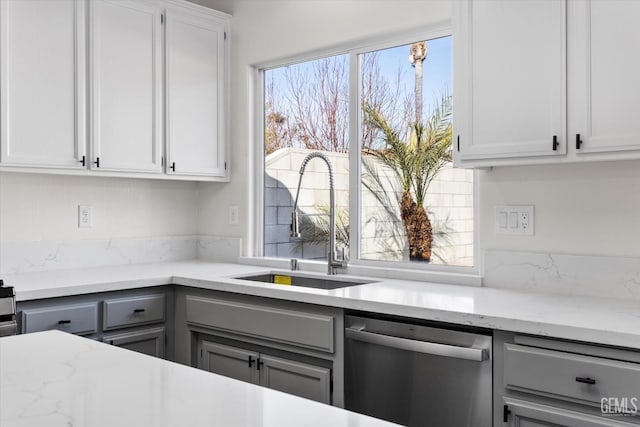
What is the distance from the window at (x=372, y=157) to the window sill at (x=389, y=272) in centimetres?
7

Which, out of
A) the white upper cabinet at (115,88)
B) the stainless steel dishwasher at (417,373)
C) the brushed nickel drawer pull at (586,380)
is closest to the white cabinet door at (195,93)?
the white upper cabinet at (115,88)

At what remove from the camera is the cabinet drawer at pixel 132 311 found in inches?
105

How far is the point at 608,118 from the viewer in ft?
6.45

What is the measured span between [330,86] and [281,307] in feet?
4.44

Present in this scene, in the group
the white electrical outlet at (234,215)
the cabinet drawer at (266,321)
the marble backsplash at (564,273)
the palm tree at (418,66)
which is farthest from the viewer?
the white electrical outlet at (234,215)

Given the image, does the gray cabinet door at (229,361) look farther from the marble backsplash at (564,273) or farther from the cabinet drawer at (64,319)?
the marble backsplash at (564,273)

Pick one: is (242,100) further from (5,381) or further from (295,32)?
(5,381)

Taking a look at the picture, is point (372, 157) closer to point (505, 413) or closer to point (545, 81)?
point (545, 81)

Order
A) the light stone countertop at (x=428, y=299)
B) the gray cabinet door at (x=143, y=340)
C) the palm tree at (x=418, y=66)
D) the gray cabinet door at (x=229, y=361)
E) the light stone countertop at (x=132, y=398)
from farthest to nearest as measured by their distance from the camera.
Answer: the palm tree at (x=418, y=66), the gray cabinet door at (x=143, y=340), the gray cabinet door at (x=229, y=361), the light stone countertop at (x=428, y=299), the light stone countertop at (x=132, y=398)

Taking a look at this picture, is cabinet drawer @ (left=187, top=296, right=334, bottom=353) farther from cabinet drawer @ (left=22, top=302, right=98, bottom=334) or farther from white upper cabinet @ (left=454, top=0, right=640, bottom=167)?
white upper cabinet @ (left=454, top=0, right=640, bottom=167)

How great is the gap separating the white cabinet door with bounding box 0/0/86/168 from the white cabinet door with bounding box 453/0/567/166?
1788mm

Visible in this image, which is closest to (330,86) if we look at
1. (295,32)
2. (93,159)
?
(295,32)

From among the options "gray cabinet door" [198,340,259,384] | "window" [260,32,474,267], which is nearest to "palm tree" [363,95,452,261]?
"window" [260,32,474,267]

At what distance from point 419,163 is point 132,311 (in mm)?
1519
